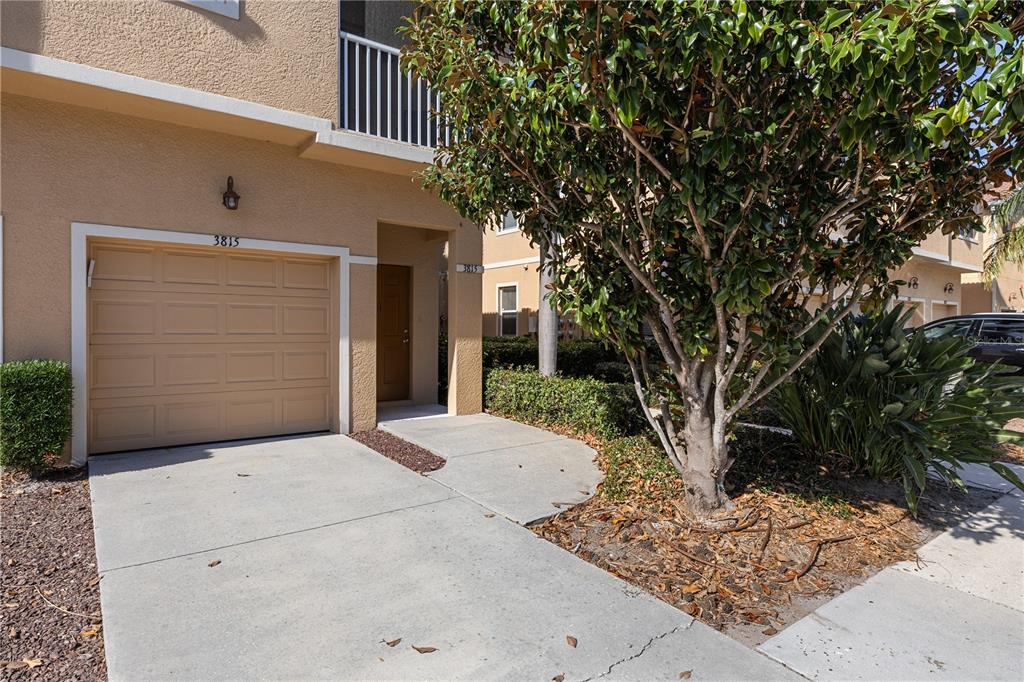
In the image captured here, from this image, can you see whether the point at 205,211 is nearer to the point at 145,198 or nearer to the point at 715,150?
the point at 145,198

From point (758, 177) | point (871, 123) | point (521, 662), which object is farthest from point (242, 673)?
point (871, 123)

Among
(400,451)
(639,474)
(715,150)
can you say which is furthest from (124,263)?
(715,150)

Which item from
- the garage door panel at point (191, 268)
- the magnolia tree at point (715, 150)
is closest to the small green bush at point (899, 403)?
the magnolia tree at point (715, 150)

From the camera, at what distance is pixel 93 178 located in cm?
537

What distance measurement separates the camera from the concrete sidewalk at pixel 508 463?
4.49 metres

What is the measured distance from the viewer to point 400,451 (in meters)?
6.12

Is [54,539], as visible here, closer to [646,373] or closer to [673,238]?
[646,373]

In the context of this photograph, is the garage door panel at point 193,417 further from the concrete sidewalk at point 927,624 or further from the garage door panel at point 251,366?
the concrete sidewalk at point 927,624

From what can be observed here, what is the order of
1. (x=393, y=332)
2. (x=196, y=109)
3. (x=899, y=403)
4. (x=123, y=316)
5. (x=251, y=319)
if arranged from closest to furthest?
1. (x=899, y=403)
2. (x=196, y=109)
3. (x=123, y=316)
4. (x=251, y=319)
5. (x=393, y=332)

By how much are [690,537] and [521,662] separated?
1.71 metres

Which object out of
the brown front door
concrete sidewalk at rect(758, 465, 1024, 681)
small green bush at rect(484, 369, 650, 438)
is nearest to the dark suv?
small green bush at rect(484, 369, 650, 438)

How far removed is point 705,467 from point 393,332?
613 centimetres

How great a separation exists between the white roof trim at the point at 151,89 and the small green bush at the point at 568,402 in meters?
4.01

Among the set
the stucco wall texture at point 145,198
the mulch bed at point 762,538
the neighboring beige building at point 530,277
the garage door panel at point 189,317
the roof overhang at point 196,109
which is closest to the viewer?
the mulch bed at point 762,538
